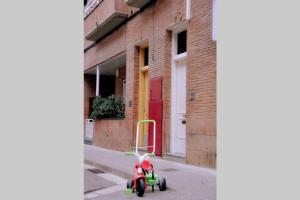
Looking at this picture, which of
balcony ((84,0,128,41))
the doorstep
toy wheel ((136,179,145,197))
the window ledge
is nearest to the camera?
toy wheel ((136,179,145,197))

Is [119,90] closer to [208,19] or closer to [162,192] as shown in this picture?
[208,19]

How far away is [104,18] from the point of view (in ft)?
49.9

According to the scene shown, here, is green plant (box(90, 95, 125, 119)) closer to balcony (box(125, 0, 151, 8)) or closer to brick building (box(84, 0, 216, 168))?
brick building (box(84, 0, 216, 168))

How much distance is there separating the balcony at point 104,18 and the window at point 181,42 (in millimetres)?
3613

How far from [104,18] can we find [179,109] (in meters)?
5.97

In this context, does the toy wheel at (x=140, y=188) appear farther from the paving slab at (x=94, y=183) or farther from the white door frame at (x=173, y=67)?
the white door frame at (x=173, y=67)

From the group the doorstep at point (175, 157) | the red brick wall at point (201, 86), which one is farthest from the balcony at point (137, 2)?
the doorstep at point (175, 157)

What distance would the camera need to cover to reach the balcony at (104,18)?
46.5 feet

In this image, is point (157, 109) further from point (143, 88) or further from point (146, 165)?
point (146, 165)

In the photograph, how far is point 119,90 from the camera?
61.2ft

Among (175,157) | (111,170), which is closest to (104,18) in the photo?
(175,157)

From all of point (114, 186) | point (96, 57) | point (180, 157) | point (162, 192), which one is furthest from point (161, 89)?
point (96, 57)

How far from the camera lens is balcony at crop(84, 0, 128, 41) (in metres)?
14.2

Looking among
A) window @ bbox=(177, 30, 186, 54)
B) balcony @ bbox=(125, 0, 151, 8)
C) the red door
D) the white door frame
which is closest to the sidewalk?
the red door
